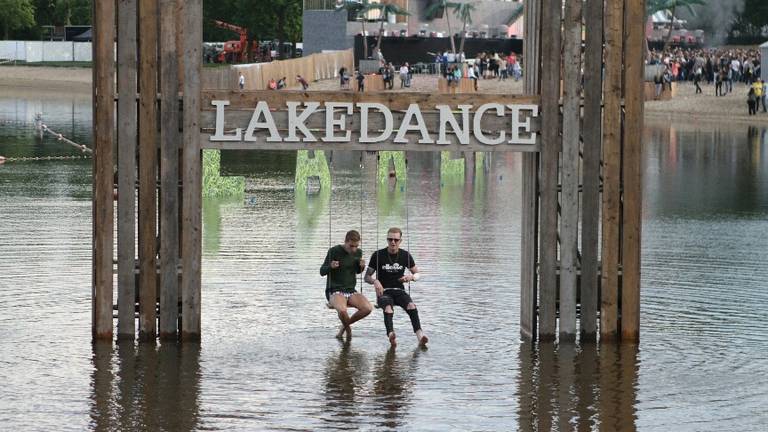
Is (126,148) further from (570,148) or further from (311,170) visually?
(311,170)

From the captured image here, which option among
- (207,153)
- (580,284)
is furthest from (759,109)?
(580,284)

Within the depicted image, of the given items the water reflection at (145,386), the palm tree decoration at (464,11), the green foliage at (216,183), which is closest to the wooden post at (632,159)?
the water reflection at (145,386)

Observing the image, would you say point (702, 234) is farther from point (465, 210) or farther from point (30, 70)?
point (30, 70)

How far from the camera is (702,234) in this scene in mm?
28344

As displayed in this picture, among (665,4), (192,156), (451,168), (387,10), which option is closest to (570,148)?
(192,156)

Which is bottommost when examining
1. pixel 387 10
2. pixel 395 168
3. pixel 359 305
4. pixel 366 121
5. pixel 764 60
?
pixel 359 305

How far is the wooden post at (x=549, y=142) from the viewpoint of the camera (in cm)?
1717

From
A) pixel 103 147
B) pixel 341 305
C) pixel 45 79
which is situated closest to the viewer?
pixel 103 147

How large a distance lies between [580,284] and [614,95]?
6.79ft

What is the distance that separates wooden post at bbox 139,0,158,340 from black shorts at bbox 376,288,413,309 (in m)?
2.47

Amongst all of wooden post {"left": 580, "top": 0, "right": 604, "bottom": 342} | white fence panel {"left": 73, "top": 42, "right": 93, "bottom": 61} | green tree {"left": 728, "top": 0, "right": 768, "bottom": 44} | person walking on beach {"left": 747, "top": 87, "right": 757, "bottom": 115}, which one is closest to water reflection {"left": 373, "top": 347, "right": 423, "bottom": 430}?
wooden post {"left": 580, "top": 0, "right": 604, "bottom": 342}

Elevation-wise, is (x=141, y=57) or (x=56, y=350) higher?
(x=141, y=57)

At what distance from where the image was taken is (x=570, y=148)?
17.3m

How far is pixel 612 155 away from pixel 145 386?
18.1 ft
